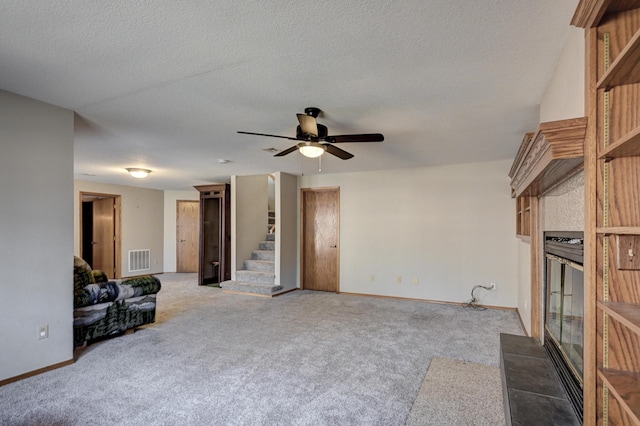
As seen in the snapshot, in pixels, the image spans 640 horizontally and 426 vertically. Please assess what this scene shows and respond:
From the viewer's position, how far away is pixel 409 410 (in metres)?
2.24

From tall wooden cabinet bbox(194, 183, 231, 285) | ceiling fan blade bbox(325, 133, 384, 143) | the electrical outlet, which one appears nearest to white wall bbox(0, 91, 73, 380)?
the electrical outlet

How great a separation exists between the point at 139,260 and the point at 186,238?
4.01 ft

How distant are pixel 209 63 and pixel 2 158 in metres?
1.94

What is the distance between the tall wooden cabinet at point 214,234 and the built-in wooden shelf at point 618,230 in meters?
6.50

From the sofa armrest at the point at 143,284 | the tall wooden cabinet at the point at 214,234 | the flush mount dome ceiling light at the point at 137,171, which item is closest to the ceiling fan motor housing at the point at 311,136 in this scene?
the sofa armrest at the point at 143,284

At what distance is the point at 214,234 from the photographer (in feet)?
24.7

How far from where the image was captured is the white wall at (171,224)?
341 inches

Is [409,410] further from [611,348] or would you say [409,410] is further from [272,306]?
[272,306]

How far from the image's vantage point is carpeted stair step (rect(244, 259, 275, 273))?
6.52 meters

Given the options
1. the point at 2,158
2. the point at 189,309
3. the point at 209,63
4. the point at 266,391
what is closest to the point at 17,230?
the point at 2,158

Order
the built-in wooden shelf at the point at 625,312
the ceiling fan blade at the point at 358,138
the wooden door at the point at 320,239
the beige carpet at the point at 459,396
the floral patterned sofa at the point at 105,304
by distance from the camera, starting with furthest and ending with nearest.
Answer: the wooden door at the point at 320,239
the floral patterned sofa at the point at 105,304
the ceiling fan blade at the point at 358,138
the beige carpet at the point at 459,396
the built-in wooden shelf at the point at 625,312

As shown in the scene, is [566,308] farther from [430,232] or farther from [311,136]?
[430,232]

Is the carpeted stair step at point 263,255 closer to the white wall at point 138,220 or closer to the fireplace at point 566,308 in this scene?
the white wall at point 138,220

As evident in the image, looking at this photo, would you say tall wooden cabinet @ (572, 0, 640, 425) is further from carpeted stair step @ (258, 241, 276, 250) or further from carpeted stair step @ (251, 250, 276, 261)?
carpeted stair step @ (258, 241, 276, 250)
